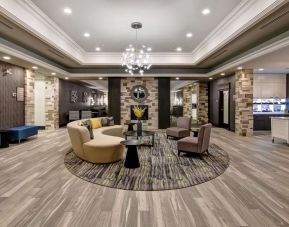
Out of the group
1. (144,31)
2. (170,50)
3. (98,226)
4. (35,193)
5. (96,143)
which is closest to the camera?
(98,226)

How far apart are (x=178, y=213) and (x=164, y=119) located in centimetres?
814

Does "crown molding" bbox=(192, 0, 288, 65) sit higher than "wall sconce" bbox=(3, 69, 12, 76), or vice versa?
"crown molding" bbox=(192, 0, 288, 65)

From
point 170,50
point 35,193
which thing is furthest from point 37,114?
point 35,193

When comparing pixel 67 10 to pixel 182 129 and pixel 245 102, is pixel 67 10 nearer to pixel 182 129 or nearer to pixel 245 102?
pixel 182 129

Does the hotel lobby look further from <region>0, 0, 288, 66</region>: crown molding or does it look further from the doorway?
the doorway

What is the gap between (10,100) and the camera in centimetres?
745

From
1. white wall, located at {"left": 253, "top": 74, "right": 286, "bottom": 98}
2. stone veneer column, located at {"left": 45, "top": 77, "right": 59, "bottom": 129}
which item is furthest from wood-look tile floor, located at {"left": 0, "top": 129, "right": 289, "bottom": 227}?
white wall, located at {"left": 253, "top": 74, "right": 286, "bottom": 98}

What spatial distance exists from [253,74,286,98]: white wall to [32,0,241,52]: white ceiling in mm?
4939

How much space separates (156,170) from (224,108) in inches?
321

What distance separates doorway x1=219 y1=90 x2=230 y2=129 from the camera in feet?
34.7

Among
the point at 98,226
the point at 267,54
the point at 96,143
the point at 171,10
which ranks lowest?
the point at 98,226

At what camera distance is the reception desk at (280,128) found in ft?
21.8

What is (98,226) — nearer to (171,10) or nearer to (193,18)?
(171,10)

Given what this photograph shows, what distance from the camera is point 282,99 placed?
33.5ft
